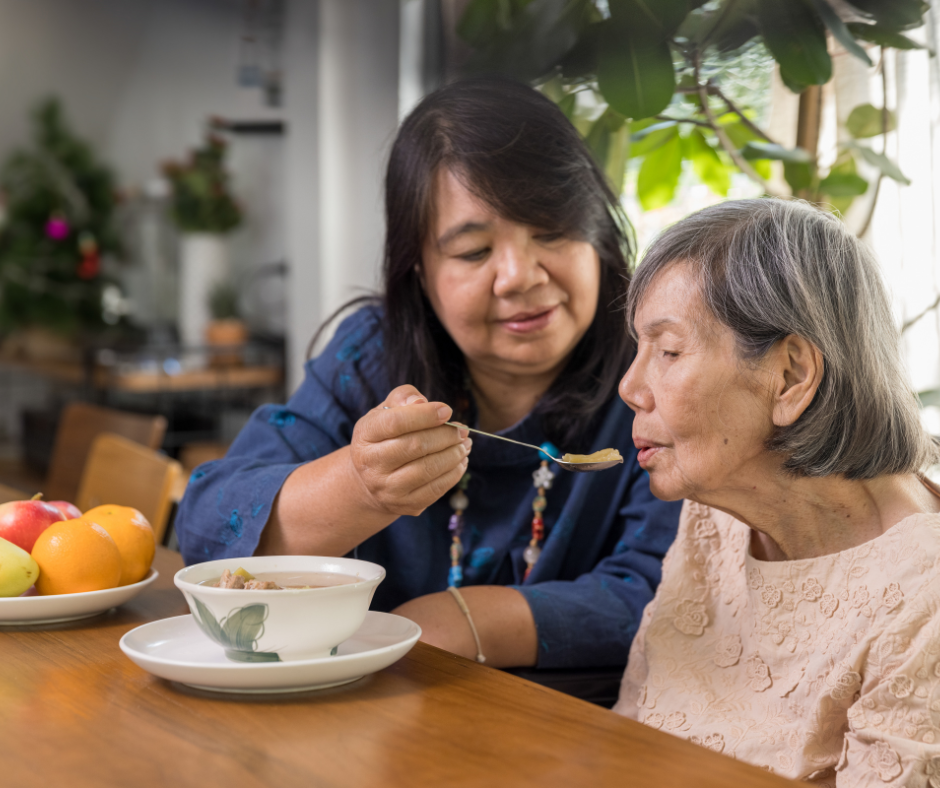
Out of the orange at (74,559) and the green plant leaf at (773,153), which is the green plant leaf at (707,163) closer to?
the green plant leaf at (773,153)

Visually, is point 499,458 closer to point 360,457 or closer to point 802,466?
point 360,457

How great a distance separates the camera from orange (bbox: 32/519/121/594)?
0.99m

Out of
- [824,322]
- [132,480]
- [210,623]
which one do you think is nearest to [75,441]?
[132,480]

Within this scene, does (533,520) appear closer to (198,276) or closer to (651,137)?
(651,137)

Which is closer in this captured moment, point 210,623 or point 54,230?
point 210,623

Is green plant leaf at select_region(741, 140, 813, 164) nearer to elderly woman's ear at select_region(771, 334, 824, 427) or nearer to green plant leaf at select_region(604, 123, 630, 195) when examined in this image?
green plant leaf at select_region(604, 123, 630, 195)

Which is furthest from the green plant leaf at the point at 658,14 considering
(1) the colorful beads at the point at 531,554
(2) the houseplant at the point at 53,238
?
(2) the houseplant at the point at 53,238

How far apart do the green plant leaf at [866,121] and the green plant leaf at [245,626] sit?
1.29 m

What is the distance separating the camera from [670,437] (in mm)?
980

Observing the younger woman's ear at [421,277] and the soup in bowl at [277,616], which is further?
the younger woman's ear at [421,277]

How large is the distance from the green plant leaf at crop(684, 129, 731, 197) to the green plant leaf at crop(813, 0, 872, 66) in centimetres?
34

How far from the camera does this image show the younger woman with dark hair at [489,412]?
1.20 metres

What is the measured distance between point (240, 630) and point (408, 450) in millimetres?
286

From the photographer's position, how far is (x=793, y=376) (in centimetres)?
93
